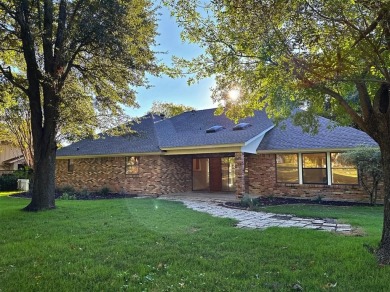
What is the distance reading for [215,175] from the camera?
18.8 meters

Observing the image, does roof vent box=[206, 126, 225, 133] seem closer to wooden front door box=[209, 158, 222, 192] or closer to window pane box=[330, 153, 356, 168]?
wooden front door box=[209, 158, 222, 192]

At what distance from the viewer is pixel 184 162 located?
18.3 m

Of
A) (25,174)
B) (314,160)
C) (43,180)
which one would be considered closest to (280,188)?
(314,160)

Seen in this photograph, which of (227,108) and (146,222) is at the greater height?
(227,108)

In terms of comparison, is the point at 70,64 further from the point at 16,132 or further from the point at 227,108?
the point at 16,132

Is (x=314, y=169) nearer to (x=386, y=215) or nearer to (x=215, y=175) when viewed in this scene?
(x=215, y=175)

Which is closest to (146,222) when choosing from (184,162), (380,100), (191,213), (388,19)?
(191,213)

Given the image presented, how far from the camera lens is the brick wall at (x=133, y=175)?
1658 cm

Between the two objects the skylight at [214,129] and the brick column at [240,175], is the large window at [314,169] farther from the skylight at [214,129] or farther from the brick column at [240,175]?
the skylight at [214,129]

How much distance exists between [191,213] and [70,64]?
6.64m

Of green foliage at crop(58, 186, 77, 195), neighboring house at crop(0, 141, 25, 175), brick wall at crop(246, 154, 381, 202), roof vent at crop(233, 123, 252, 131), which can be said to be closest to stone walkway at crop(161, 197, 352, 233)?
brick wall at crop(246, 154, 381, 202)

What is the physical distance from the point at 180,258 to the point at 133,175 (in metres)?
12.6

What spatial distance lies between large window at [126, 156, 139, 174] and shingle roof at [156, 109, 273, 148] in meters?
1.79

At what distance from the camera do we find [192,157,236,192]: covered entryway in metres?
18.3
